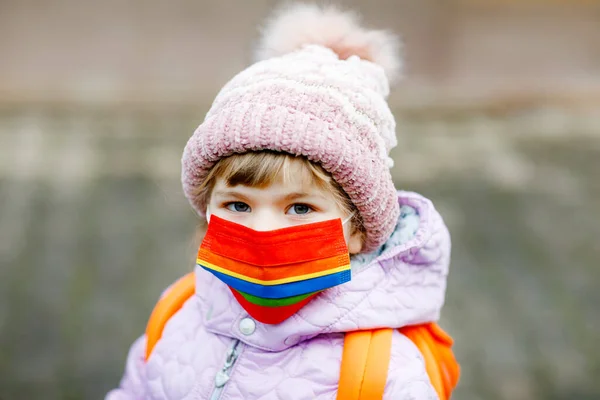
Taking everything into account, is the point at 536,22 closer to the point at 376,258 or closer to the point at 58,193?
the point at 58,193

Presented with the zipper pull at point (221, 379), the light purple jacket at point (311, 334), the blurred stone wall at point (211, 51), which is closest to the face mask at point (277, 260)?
the light purple jacket at point (311, 334)

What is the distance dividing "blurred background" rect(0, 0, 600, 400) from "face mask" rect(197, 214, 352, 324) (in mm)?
431

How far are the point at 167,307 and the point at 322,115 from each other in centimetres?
71

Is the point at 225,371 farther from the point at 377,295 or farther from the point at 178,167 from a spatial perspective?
the point at 178,167

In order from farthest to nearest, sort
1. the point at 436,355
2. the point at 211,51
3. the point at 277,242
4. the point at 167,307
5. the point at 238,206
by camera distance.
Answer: the point at 211,51, the point at 167,307, the point at 436,355, the point at 238,206, the point at 277,242

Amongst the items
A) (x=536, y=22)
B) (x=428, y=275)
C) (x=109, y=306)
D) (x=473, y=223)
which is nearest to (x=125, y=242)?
(x=109, y=306)

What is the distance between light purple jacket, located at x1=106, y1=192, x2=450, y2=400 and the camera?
1692 millimetres

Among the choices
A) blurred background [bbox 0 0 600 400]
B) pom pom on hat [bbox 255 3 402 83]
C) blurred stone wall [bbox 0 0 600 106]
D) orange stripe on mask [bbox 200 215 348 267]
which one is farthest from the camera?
blurred stone wall [bbox 0 0 600 106]

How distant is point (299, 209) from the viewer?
5.43 ft

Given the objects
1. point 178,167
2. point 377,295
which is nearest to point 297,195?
point 377,295

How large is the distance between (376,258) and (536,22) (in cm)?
616

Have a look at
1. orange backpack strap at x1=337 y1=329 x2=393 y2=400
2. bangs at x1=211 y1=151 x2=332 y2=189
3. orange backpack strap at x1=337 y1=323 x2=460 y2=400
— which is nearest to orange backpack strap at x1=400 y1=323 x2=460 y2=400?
orange backpack strap at x1=337 y1=323 x2=460 y2=400

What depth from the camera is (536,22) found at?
7.26 metres

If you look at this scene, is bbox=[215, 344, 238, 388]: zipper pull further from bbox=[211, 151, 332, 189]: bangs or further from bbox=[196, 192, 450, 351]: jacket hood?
bbox=[211, 151, 332, 189]: bangs
